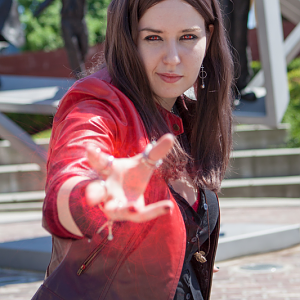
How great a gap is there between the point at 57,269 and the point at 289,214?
571 cm

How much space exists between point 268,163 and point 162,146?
7878mm

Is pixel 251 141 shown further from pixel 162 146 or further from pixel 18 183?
pixel 162 146

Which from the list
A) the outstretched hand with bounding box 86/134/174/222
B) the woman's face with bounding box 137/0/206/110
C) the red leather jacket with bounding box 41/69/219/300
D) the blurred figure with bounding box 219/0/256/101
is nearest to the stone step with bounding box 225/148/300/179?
the blurred figure with bounding box 219/0/256/101

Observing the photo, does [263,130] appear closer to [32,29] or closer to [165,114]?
[165,114]

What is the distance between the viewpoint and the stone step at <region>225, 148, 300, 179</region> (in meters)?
8.25

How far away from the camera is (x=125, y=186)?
0.80 meters

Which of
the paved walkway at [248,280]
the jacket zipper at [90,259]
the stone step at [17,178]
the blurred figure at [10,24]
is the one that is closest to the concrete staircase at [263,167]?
the paved walkway at [248,280]

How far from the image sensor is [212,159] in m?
1.60

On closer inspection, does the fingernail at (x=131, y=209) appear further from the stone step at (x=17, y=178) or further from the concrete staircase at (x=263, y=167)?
the stone step at (x=17, y=178)

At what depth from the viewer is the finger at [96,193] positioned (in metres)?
0.75

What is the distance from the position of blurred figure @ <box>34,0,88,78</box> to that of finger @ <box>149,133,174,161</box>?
552 cm

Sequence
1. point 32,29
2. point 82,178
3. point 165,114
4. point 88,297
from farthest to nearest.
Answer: point 32,29 < point 165,114 < point 88,297 < point 82,178

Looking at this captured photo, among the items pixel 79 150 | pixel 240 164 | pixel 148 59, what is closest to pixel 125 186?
pixel 79 150

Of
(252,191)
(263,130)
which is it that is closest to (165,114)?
(252,191)
